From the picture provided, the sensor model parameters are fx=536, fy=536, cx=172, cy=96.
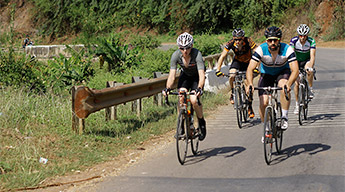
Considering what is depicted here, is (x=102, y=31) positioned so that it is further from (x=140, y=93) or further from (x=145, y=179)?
(x=145, y=179)

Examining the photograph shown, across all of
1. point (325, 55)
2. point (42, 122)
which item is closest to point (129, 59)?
point (42, 122)

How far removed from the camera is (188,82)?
8859mm

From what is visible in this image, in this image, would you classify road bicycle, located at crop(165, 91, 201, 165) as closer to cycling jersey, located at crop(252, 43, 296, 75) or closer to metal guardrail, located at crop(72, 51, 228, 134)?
cycling jersey, located at crop(252, 43, 296, 75)

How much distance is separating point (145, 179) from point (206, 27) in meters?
48.2

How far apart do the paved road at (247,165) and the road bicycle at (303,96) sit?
191 mm

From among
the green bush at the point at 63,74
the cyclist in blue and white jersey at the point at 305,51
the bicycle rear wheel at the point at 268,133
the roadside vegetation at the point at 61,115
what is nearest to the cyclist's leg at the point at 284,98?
the bicycle rear wheel at the point at 268,133

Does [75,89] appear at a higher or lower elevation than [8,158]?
higher

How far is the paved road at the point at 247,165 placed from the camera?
22.3 feet

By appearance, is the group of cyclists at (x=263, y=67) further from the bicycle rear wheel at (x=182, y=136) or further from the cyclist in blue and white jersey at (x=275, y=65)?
the bicycle rear wheel at (x=182, y=136)

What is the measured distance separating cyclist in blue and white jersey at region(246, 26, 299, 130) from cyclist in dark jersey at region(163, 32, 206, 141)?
78 cm

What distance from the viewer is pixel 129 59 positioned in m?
20.3

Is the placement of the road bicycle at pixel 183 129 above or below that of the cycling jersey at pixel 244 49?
below

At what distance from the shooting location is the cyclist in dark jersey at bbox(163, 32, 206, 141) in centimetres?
827

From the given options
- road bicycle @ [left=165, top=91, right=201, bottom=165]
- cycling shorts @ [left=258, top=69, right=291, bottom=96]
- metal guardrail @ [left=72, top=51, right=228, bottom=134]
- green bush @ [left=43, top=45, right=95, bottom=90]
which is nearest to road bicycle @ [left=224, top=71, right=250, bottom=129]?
metal guardrail @ [left=72, top=51, right=228, bottom=134]
